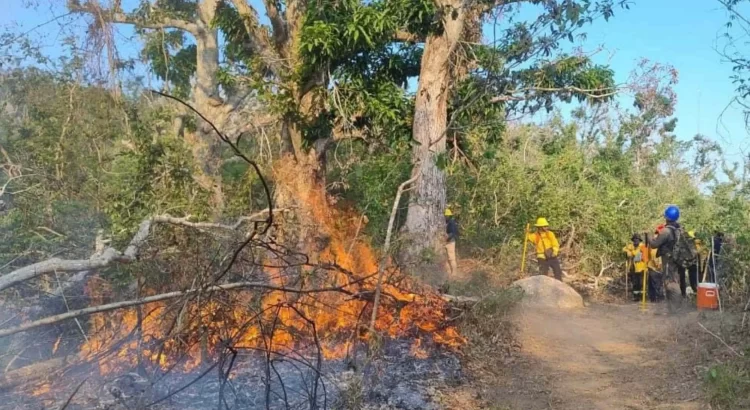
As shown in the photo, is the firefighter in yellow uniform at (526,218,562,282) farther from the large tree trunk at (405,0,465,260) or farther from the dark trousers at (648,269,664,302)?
the large tree trunk at (405,0,465,260)

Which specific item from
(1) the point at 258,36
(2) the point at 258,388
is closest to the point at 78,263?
(2) the point at 258,388

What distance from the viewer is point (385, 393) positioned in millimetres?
6152

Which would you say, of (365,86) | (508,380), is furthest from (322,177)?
(508,380)

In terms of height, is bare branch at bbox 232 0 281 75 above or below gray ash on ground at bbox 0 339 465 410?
above

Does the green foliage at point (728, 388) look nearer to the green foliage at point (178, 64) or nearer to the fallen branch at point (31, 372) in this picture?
the fallen branch at point (31, 372)

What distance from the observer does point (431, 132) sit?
36.9 feet

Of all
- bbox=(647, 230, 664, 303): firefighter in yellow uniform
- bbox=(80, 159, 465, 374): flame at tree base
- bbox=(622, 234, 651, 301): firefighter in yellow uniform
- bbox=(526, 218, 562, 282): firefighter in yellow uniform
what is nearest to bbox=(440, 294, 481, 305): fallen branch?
bbox=(80, 159, 465, 374): flame at tree base

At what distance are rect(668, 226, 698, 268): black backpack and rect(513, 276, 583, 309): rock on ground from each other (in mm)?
1885

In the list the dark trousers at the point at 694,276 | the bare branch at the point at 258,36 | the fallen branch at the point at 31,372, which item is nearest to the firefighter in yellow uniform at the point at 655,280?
the dark trousers at the point at 694,276

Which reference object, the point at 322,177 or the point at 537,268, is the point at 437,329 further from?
the point at 537,268

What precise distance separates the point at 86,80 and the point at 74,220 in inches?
104

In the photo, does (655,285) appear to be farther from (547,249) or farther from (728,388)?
(728,388)

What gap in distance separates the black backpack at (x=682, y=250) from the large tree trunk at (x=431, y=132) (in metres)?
3.97

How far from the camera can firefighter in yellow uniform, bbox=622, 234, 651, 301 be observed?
40.8ft
